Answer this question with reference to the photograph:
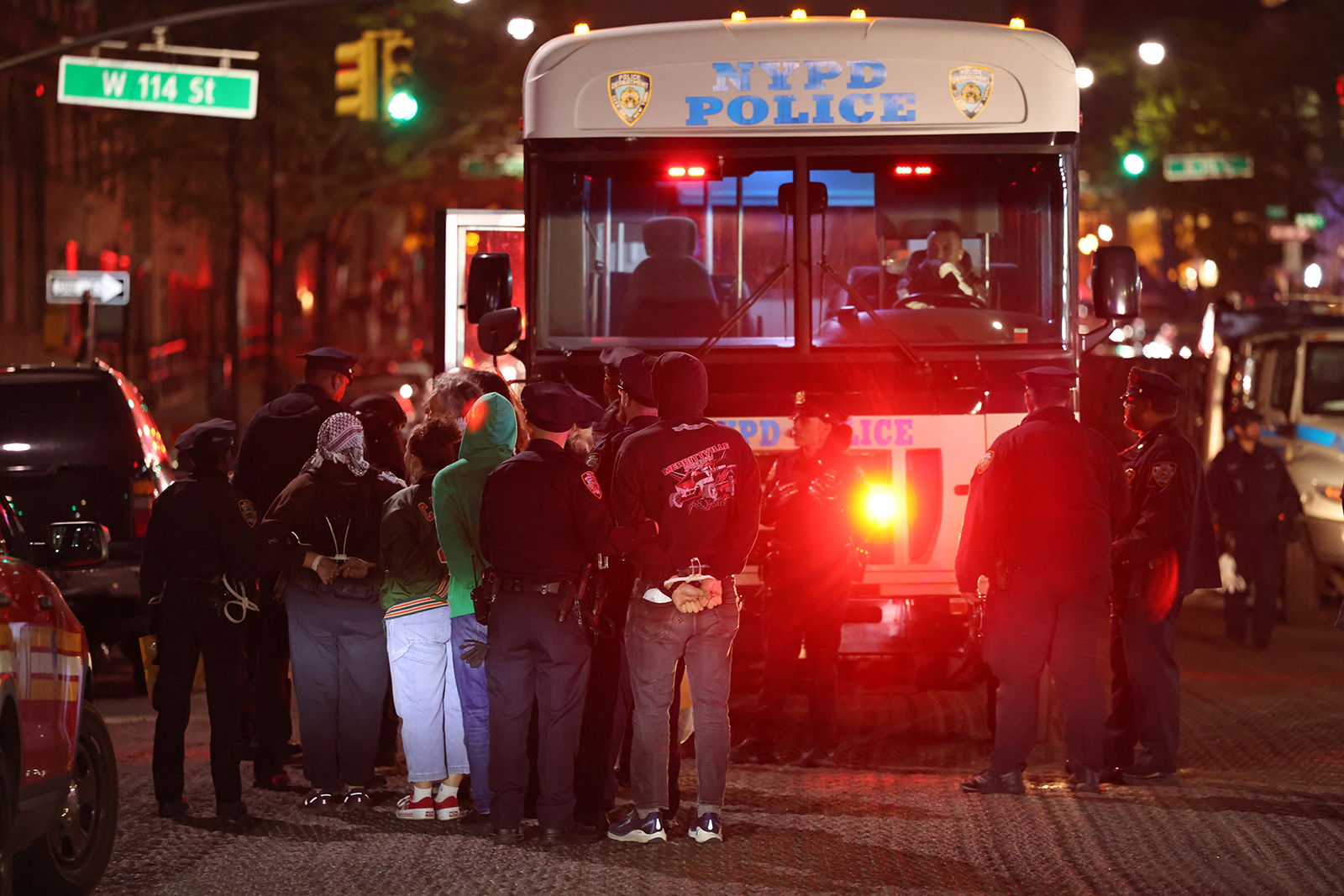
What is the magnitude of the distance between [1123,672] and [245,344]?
43.1 metres

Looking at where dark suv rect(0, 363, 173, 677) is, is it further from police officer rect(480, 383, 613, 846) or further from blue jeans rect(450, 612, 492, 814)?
police officer rect(480, 383, 613, 846)

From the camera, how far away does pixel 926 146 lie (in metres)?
9.27

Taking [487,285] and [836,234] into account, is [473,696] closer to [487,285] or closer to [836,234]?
[487,285]

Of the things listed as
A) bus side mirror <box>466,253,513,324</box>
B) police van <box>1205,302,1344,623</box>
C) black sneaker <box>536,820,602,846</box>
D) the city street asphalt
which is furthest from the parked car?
police van <box>1205,302,1344,623</box>

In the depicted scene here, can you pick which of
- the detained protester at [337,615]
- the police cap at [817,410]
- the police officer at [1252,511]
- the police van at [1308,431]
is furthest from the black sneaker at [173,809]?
the police van at [1308,431]

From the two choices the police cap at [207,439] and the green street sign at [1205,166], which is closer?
the police cap at [207,439]

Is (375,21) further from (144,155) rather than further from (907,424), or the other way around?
(907,424)

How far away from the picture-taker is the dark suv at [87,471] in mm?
11141

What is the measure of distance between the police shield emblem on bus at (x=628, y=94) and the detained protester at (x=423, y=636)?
219 centimetres

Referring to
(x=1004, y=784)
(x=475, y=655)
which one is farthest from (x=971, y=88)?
(x=475, y=655)

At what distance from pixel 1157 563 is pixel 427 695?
11.6ft

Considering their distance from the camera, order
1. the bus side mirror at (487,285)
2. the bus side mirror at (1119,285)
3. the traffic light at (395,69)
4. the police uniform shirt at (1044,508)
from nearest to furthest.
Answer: the police uniform shirt at (1044,508) → the bus side mirror at (1119,285) → the bus side mirror at (487,285) → the traffic light at (395,69)

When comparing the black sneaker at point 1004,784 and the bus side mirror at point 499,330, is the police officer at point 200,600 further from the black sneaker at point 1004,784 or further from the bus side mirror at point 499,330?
the black sneaker at point 1004,784

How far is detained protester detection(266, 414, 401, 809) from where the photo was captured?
26.3 ft
